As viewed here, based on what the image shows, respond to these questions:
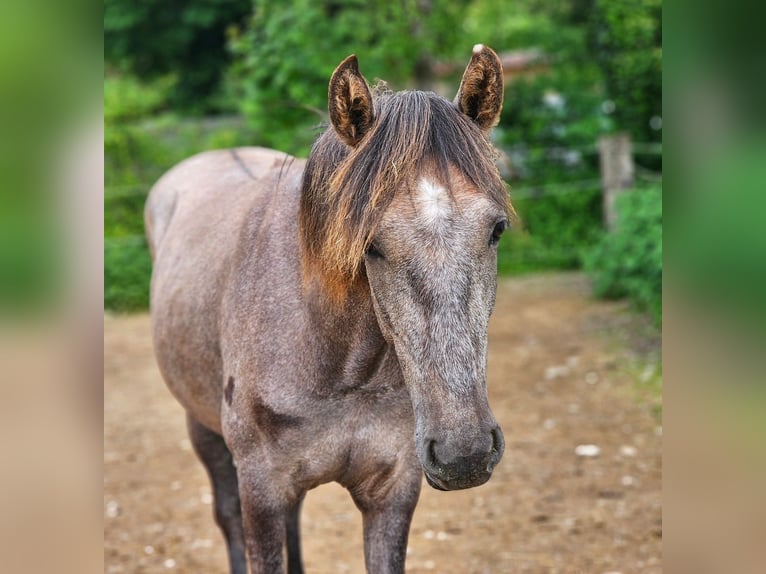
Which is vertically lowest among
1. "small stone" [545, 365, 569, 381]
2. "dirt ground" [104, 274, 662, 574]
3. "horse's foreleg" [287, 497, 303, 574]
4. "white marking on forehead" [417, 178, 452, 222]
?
"dirt ground" [104, 274, 662, 574]

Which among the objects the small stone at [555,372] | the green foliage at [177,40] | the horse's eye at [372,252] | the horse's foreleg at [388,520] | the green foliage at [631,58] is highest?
the green foliage at [177,40]

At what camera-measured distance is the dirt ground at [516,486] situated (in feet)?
14.2

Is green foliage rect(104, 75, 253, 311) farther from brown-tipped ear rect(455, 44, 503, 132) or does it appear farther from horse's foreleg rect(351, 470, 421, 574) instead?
brown-tipped ear rect(455, 44, 503, 132)

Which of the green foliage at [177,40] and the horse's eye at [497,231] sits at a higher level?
the green foliage at [177,40]

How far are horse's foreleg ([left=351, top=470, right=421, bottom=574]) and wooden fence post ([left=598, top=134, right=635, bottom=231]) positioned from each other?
752 centimetres

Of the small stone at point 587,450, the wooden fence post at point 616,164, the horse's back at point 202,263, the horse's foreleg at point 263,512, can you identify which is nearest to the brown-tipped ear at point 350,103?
the horse's back at point 202,263

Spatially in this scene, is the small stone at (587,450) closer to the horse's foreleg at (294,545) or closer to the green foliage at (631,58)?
the horse's foreleg at (294,545)

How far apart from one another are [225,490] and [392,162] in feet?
7.46

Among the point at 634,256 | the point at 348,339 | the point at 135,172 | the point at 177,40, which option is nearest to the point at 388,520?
the point at 348,339

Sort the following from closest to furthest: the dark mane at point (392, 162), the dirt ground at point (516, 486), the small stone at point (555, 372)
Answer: the dark mane at point (392, 162) < the dirt ground at point (516, 486) < the small stone at point (555, 372)

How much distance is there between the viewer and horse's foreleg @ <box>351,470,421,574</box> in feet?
8.86

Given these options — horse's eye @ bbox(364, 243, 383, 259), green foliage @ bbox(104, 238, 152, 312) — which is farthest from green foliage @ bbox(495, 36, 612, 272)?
horse's eye @ bbox(364, 243, 383, 259)
